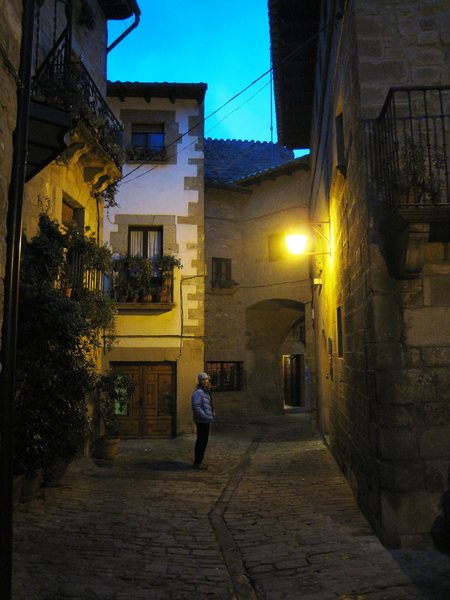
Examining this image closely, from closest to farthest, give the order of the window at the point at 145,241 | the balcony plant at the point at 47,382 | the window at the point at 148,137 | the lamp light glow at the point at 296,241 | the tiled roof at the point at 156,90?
the balcony plant at the point at 47,382
the lamp light glow at the point at 296,241
the window at the point at 145,241
the tiled roof at the point at 156,90
the window at the point at 148,137

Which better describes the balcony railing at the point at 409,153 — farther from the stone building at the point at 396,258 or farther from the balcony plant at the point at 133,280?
the balcony plant at the point at 133,280

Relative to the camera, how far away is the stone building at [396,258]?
4.93 meters

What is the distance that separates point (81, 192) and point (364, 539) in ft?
25.0

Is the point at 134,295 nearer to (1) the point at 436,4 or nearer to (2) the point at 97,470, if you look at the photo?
(2) the point at 97,470

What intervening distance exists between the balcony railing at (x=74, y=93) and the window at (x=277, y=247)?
9000mm

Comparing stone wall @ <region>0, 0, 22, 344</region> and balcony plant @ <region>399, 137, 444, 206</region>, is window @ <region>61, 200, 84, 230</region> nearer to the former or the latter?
stone wall @ <region>0, 0, 22, 344</region>

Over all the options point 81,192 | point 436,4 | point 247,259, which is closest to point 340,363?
point 436,4

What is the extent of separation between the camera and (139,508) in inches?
250

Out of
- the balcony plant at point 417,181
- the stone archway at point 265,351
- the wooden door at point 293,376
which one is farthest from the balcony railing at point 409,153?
the wooden door at point 293,376

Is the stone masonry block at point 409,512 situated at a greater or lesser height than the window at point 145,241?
lesser

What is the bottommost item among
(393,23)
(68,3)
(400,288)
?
(400,288)

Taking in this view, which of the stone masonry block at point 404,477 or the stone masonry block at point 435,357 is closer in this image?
the stone masonry block at point 404,477

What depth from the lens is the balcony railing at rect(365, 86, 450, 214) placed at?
Answer: 4992 mm

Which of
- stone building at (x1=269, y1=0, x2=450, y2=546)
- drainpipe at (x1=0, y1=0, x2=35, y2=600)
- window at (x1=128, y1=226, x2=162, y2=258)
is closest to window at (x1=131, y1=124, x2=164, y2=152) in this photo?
window at (x1=128, y1=226, x2=162, y2=258)
